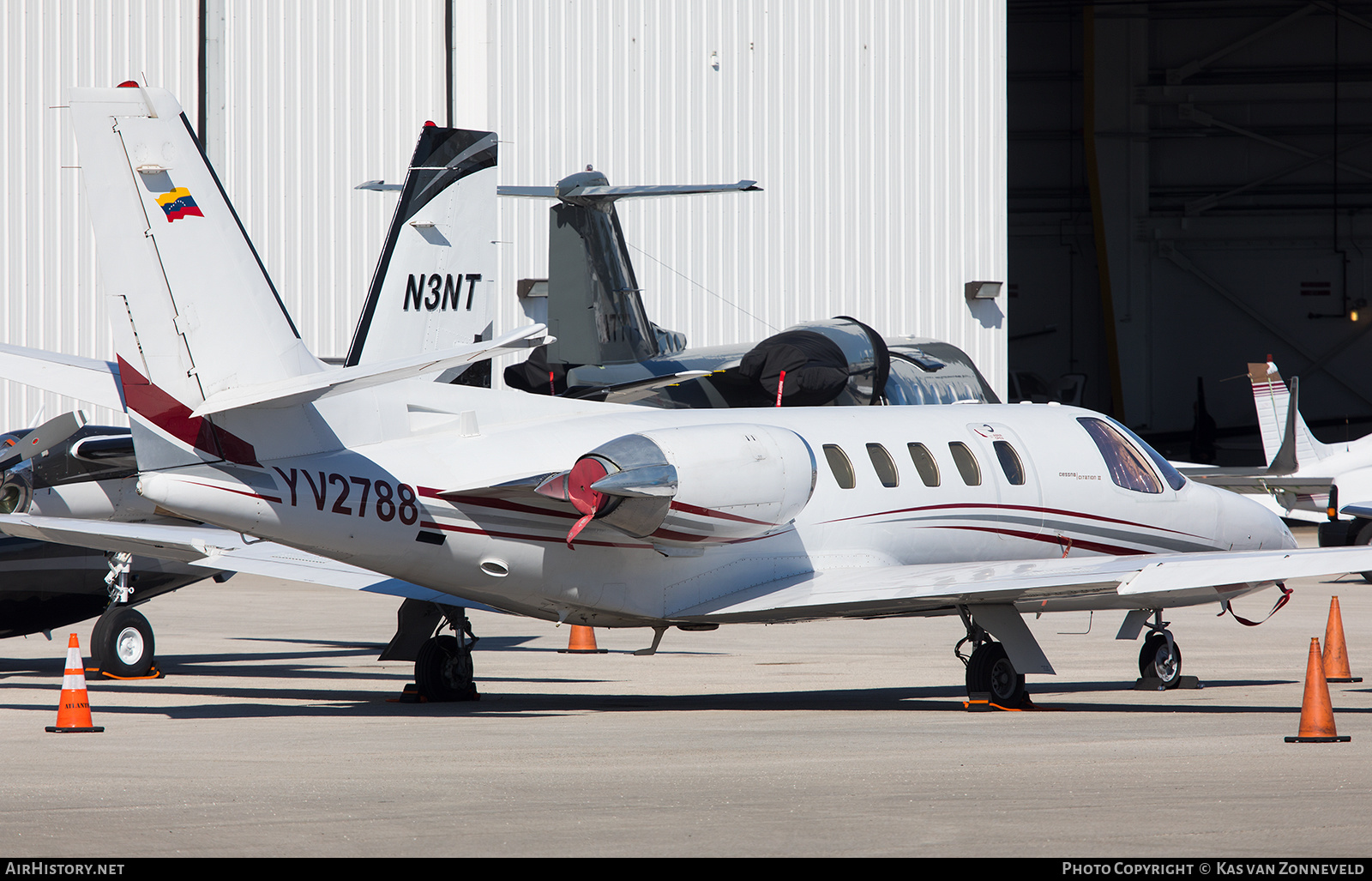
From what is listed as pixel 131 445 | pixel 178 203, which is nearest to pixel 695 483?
pixel 178 203

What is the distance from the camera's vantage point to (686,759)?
10406mm

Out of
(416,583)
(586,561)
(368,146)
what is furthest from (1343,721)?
(368,146)

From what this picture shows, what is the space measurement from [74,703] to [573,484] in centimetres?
390

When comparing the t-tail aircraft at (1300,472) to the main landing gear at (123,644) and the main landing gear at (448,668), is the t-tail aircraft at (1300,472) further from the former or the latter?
the main landing gear at (123,644)

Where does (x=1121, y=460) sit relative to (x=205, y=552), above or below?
above

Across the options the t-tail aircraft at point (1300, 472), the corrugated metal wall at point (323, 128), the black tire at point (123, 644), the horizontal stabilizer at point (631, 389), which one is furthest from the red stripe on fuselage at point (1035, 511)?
the corrugated metal wall at point (323, 128)

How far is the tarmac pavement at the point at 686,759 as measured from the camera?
7531 mm

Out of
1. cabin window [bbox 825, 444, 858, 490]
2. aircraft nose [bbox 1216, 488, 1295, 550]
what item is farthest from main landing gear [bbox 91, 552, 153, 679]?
aircraft nose [bbox 1216, 488, 1295, 550]

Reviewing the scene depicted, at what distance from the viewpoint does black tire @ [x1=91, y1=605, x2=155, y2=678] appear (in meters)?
16.2

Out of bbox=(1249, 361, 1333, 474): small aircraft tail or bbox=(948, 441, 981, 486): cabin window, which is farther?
bbox=(1249, 361, 1333, 474): small aircraft tail

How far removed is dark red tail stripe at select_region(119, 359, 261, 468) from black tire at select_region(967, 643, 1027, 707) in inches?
239

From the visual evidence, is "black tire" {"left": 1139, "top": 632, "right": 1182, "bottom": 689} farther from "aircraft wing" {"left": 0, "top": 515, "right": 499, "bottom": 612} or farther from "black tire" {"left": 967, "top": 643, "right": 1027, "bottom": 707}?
"aircraft wing" {"left": 0, "top": 515, "right": 499, "bottom": 612}

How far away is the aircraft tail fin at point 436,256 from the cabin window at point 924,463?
179 inches

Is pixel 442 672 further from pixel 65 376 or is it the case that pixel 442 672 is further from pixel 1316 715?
pixel 1316 715
